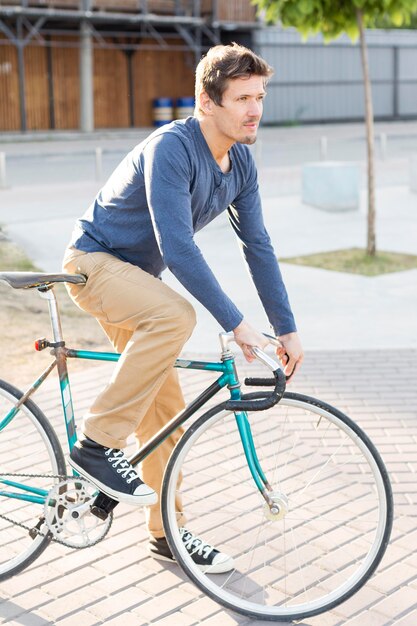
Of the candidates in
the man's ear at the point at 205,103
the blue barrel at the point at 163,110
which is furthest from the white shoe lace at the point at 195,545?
the blue barrel at the point at 163,110

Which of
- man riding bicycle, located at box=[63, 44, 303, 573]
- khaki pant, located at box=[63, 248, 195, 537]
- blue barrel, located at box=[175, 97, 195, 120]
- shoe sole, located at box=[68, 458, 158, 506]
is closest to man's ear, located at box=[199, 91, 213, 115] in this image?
man riding bicycle, located at box=[63, 44, 303, 573]

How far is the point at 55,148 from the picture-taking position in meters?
28.2

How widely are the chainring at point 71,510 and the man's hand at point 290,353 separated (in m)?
0.78

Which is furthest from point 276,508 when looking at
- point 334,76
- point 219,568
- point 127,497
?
point 334,76

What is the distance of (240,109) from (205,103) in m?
0.13

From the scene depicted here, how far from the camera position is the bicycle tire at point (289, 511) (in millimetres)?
3248

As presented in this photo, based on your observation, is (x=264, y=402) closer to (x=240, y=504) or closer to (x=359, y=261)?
(x=240, y=504)

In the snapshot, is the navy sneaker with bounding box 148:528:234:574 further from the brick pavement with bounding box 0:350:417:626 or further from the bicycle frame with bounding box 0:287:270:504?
the bicycle frame with bounding box 0:287:270:504

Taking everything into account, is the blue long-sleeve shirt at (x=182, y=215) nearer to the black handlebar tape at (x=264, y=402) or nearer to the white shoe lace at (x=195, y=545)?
the black handlebar tape at (x=264, y=402)

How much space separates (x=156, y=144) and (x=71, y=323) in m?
4.63

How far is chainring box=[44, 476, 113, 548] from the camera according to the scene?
3.43 metres

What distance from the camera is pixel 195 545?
359cm

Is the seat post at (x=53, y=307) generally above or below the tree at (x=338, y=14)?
below

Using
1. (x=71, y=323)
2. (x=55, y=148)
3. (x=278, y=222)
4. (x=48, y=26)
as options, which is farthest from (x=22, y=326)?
(x=48, y=26)
